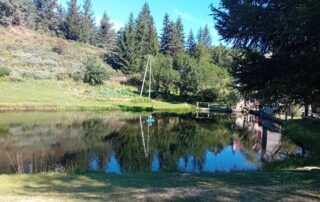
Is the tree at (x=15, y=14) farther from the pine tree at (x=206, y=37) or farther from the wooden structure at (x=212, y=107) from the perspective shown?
the wooden structure at (x=212, y=107)

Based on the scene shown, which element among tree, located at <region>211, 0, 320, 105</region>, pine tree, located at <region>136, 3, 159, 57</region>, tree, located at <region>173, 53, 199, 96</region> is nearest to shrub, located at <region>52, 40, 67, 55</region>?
pine tree, located at <region>136, 3, 159, 57</region>

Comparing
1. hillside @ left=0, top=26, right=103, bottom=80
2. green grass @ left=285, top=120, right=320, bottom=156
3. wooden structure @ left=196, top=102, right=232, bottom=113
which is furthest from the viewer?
hillside @ left=0, top=26, right=103, bottom=80

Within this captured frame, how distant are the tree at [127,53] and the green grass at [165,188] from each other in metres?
70.9

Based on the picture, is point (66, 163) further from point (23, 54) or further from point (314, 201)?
point (23, 54)

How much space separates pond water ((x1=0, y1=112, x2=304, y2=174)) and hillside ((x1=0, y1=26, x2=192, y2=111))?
50.3 ft

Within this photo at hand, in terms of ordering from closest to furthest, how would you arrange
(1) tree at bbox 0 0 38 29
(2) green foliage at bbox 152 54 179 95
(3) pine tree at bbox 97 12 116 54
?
(2) green foliage at bbox 152 54 179 95 < (1) tree at bbox 0 0 38 29 < (3) pine tree at bbox 97 12 116 54

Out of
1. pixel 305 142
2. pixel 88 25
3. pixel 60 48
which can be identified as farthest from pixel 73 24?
pixel 305 142

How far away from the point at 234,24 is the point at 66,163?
10038 millimetres

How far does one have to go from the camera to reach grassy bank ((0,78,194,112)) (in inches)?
1933

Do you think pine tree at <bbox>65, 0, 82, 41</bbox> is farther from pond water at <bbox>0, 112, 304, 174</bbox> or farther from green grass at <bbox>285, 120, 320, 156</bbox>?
green grass at <bbox>285, 120, 320, 156</bbox>

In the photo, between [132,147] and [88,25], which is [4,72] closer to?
[132,147]

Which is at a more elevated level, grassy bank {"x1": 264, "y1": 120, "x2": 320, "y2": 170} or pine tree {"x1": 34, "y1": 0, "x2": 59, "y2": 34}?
pine tree {"x1": 34, "y1": 0, "x2": 59, "y2": 34}

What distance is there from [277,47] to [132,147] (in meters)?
12.3

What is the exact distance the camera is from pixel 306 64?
10742 millimetres
